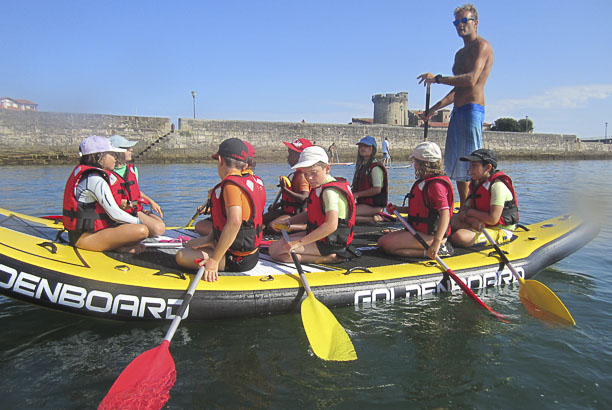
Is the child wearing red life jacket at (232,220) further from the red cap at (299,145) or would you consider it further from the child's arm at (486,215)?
the child's arm at (486,215)

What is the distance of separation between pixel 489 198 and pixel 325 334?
2.70 m

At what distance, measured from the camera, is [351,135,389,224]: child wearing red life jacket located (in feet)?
19.7

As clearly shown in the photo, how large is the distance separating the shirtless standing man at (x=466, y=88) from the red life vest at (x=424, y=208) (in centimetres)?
135

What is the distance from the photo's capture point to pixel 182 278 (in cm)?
364

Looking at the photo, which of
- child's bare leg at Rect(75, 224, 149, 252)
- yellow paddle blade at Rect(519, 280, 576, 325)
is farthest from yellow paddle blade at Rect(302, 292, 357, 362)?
yellow paddle blade at Rect(519, 280, 576, 325)

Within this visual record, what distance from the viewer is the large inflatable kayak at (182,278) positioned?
3387 millimetres

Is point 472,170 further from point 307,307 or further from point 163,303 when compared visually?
point 163,303

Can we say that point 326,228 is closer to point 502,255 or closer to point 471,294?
point 471,294

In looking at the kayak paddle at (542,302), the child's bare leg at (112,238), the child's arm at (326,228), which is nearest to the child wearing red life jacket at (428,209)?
the kayak paddle at (542,302)

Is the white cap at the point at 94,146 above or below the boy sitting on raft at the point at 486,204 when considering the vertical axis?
above

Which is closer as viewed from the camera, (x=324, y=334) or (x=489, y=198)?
(x=324, y=334)

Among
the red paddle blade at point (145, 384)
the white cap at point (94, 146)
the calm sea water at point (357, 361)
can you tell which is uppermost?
the white cap at point (94, 146)

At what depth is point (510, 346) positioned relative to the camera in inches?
137

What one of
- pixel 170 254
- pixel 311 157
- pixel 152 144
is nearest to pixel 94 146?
pixel 170 254
